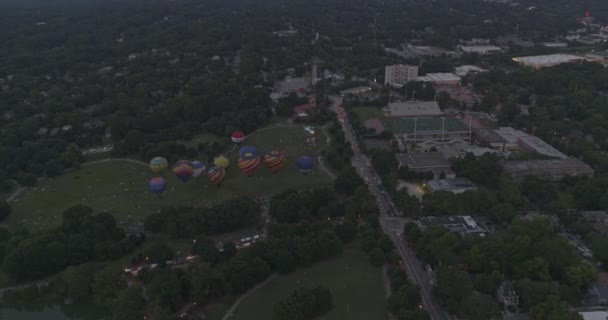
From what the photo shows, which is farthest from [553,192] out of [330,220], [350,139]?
[350,139]

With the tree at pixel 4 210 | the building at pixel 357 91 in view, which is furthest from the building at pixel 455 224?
the building at pixel 357 91

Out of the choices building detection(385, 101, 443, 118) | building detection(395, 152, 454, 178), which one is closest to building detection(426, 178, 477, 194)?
building detection(395, 152, 454, 178)

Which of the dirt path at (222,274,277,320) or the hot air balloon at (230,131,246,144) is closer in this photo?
the dirt path at (222,274,277,320)

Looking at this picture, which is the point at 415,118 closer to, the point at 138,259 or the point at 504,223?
the point at 504,223

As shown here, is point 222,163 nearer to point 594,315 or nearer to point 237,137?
point 237,137

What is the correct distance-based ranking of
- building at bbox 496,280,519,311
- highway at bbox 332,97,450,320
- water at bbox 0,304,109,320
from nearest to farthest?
building at bbox 496,280,519,311 → highway at bbox 332,97,450,320 → water at bbox 0,304,109,320

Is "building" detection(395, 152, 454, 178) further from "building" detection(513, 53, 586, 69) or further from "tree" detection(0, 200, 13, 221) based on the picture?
"building" detection(513, 53, 586, 69)

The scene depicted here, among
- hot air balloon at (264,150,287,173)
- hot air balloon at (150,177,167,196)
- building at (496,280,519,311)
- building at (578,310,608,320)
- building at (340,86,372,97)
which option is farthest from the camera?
building at (340,86,372,97)
